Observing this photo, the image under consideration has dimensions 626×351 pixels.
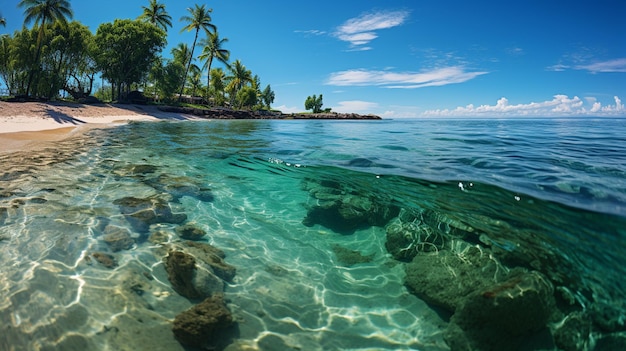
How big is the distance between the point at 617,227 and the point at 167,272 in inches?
253

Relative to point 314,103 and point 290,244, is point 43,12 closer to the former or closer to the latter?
point 290,244

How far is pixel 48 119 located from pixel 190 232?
26.7 metres

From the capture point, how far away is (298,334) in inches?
134

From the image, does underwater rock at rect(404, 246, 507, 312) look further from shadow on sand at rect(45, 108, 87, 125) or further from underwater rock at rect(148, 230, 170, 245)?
shadow on sand at rect(45, 108, 87, 125)

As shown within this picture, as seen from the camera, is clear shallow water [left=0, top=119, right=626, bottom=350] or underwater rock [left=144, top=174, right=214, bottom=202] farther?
underwater rock [left=144, top=174, right=214, bottom=202]

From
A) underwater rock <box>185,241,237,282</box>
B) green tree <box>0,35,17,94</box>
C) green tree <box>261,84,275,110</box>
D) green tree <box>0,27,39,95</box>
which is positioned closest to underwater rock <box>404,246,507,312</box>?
underwater rock <box>185,241,237,282</box>

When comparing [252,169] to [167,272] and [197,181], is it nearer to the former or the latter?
[197,181]

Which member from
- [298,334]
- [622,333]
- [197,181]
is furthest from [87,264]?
[622,333]

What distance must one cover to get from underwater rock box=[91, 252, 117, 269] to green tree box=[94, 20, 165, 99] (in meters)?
43.3

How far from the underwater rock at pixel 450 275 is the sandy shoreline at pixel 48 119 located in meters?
14.9

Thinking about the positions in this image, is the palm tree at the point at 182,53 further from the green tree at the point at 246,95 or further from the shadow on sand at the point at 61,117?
the shadow on sand at the point at 61,117

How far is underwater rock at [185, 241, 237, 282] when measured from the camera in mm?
4262

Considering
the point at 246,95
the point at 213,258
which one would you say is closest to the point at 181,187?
the point at 213,258

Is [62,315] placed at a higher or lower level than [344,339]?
higher
